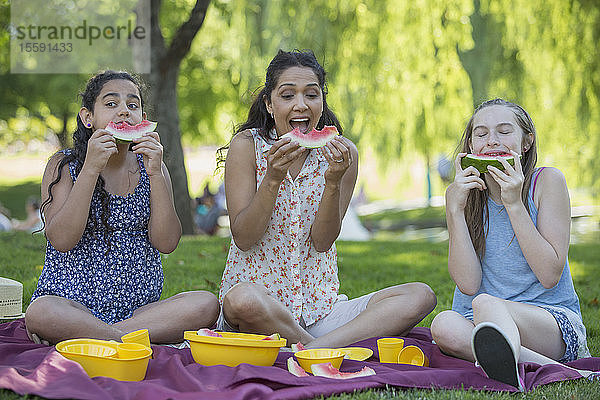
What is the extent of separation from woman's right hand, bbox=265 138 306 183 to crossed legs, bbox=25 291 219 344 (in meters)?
0.73

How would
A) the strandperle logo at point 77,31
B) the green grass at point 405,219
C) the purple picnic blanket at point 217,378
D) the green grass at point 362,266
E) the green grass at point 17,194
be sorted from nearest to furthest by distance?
the purple picnic blanket at point 217,378 → the green grass at point 362,266 → the strandperle logo at point 77,31 → the green grass at point 405,219 → the green grass at point 17,194

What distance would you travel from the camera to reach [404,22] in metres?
9.45

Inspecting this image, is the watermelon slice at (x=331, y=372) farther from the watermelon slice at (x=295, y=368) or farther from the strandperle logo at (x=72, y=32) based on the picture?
the strandperle logo at (x=72, y=32)

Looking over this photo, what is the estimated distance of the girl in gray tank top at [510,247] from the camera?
3.18 meters

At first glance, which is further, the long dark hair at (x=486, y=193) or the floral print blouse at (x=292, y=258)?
the floral print blouse at (x=292, y=258)

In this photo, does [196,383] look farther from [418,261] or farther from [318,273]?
[418,261]

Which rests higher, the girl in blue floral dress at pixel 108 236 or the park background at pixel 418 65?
the park background at pixel 418 65

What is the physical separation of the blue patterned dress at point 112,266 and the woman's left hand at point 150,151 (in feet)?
0.75

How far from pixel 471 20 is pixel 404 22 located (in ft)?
3.87

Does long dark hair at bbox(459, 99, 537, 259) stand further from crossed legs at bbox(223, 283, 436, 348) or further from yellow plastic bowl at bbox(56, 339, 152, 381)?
yellow plastic bowl at bbox(56, 339, 152, 381)

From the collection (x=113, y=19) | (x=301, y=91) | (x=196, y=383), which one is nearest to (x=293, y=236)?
(x=301, y=91)

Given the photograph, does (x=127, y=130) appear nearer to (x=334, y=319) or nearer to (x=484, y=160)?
(x=334, y=319)

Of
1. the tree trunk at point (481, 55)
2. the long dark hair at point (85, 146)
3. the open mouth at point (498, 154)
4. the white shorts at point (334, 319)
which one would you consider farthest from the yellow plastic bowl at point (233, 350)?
the tree trunk at point (481, 55)

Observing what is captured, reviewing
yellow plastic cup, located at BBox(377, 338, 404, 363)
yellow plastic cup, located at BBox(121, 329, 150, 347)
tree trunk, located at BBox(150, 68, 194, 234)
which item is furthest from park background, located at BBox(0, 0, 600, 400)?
yellow plastic cup, located at BBox(121, 329, 150, 347)
